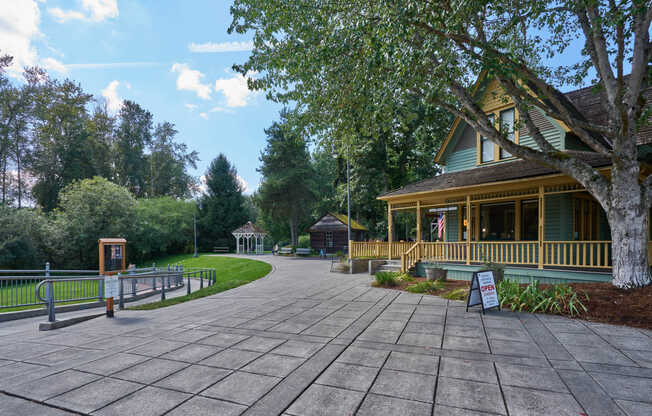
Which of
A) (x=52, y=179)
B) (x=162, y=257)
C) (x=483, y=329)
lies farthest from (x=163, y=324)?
(x=52, y=179)

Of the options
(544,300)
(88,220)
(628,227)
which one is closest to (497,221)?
(628,227)

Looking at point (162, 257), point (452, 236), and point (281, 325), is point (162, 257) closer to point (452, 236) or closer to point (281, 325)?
point (452, 236)

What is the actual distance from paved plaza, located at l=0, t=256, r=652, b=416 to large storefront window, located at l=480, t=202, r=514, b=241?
8143mm

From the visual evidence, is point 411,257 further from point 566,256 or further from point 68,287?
point 68,287

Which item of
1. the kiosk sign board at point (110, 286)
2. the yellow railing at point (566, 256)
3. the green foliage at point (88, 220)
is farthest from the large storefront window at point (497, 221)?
the green foliage at point (88, 220)

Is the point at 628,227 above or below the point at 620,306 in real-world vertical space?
above

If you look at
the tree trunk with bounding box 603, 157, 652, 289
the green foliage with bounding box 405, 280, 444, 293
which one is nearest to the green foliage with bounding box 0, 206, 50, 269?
the green foliage with bounding box 405, 280, 444, 293

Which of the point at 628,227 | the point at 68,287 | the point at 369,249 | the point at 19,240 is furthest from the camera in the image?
the point at 19,240

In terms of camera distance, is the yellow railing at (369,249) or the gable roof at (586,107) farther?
the yellow railing at (369,249)

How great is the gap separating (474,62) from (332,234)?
89.1ft

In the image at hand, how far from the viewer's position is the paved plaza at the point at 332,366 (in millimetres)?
3340

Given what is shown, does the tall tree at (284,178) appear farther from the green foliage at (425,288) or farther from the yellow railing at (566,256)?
the yellow railing at (566,256)

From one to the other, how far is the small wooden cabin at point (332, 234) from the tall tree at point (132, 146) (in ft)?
108

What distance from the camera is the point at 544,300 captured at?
7383mm
